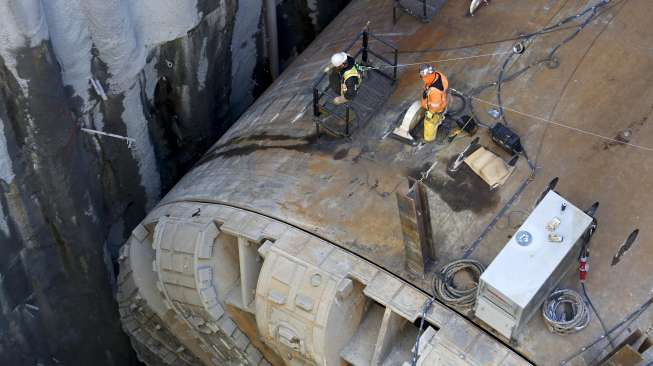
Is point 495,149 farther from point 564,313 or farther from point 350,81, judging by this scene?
point 564,313

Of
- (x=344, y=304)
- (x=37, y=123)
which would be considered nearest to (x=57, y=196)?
(x=37, y=123)

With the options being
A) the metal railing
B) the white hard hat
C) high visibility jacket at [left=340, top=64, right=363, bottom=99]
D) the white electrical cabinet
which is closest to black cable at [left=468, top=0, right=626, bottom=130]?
the metal railing

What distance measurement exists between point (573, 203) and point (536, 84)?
86.5 inches

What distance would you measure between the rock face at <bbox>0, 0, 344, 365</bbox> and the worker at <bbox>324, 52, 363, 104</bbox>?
9.65ft

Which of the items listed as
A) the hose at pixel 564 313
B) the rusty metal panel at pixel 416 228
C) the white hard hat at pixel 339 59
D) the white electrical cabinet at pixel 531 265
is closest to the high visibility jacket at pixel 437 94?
the white hard hat at pixel 339 59

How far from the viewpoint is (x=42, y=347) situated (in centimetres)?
1453

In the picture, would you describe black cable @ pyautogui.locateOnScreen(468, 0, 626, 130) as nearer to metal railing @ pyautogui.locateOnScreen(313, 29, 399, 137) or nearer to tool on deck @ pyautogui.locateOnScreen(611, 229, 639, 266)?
metal railing @ pyautogui.locateOnScreen(313, 29, 399, 137)

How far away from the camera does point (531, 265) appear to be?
32.7 ft

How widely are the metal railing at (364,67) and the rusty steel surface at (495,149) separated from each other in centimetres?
21

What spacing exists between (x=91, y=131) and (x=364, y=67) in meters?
4.42

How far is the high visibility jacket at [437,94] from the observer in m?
11.7

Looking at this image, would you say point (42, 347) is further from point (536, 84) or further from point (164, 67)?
point (536, 84)

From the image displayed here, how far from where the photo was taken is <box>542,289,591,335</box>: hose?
10.3m

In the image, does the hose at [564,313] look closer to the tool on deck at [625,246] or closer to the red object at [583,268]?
the red object at [583,268]
